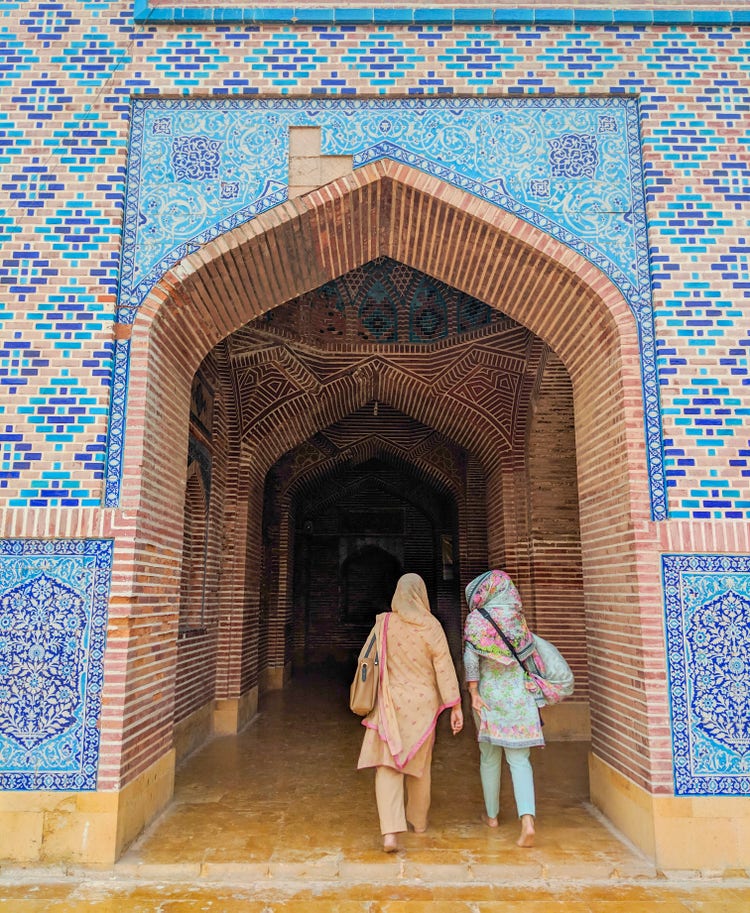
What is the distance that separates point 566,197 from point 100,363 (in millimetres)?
2771

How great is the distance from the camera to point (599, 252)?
13.0ft

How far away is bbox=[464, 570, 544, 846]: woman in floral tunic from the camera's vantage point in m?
3.62

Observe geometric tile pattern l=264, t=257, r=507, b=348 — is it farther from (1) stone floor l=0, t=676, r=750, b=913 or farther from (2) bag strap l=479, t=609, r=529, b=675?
(1) stone floor l=0, t=676, r=750, b=913

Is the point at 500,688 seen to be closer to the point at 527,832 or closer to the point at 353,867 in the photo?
the point at 527,832

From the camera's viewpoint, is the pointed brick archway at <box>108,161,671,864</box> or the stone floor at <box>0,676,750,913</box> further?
the pointed brick archway at <box>108,161,671,864</box>

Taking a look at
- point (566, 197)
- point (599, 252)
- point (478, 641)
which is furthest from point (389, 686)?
point (566, 197)

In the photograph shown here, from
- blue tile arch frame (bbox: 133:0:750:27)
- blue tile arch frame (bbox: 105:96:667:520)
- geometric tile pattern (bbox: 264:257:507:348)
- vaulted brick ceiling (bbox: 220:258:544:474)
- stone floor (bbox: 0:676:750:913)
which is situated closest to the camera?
stone floor (bbox: 0:676:750:913)

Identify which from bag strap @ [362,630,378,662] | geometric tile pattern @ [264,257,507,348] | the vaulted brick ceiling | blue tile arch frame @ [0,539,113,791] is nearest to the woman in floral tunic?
bag strap @ [362,630,378,662]

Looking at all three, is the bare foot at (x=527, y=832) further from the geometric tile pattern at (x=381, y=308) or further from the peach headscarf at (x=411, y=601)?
the geometric tile pattern at (x=381, y=308)

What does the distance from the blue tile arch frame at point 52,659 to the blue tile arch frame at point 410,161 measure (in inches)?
54.7

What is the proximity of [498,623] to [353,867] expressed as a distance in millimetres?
1366

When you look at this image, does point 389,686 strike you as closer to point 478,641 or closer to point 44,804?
point 478,641

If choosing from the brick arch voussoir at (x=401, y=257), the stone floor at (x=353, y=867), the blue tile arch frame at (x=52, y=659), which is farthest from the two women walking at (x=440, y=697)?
the brick arch voussoir at (x=401, y=257)

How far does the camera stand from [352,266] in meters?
4.75
